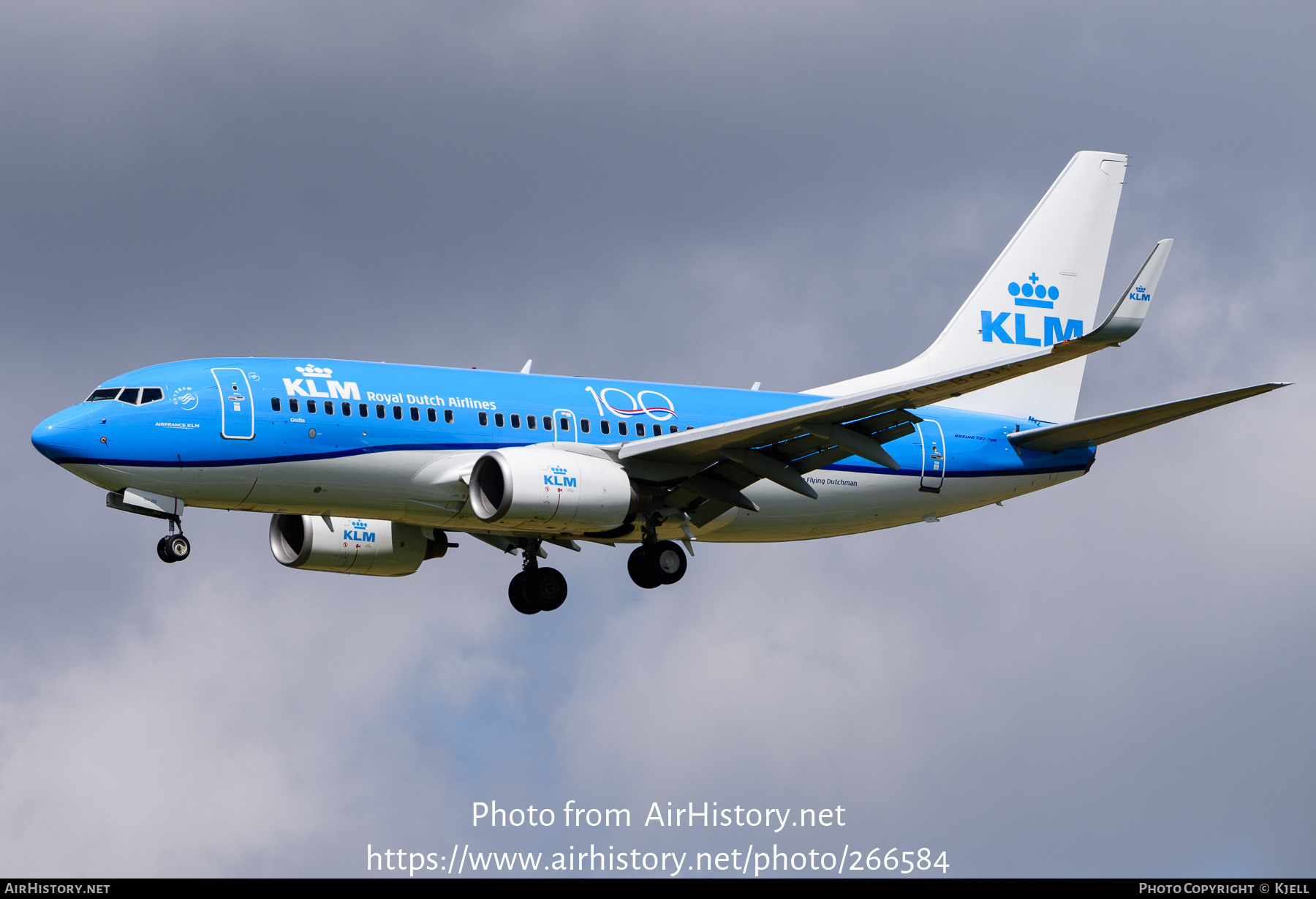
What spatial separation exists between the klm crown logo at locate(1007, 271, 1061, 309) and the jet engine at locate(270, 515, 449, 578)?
19.6 meters

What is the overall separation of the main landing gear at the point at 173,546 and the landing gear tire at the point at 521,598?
37.5 feet

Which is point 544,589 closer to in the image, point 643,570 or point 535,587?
point 535,587

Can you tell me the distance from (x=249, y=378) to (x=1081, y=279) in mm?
27100

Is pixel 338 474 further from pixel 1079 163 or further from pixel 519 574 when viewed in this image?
pixel 1079 163

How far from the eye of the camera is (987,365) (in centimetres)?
3747

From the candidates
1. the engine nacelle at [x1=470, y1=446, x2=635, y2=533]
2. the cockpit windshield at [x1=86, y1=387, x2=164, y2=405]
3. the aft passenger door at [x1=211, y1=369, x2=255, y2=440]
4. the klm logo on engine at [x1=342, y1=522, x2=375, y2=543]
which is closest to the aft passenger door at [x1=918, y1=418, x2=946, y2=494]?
the engine nacelle at [x1=470, y1=446, x2=635, y2=533]

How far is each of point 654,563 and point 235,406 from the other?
11274 mm

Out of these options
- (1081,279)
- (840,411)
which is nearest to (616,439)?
(840,411)

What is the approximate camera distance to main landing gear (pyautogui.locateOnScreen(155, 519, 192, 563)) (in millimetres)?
39125

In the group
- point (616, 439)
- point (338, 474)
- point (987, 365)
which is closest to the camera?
point (987, 365)

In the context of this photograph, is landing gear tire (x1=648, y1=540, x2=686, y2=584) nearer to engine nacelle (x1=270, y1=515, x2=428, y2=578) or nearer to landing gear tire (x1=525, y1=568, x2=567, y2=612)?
landing gear tire (x1=525, y1=568, x2=567, y2=612)

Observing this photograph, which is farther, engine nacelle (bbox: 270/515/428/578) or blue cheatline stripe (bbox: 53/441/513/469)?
engine nacelle (bbox: 270/515/428/578)

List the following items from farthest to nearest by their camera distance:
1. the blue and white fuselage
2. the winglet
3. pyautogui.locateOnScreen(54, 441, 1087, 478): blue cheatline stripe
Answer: the blue and white fuselage → pyautogui.locateOnScreen(54, 441, 1087, 478): blue cheatline stripe → the winglet

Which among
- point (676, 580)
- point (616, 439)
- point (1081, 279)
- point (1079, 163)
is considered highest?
point (1079, 163)
